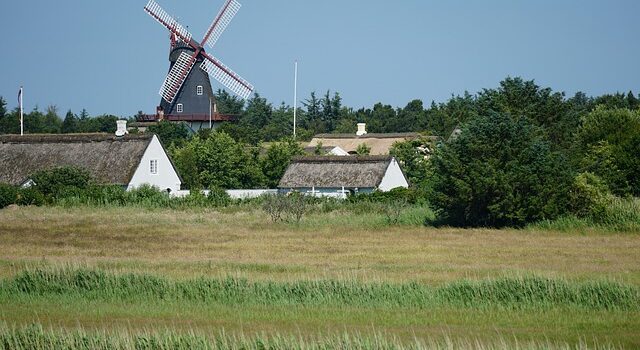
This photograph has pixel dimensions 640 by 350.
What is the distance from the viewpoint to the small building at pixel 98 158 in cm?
6344

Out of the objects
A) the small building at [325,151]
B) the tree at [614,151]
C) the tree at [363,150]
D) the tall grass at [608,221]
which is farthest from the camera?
the tree at [363,150]

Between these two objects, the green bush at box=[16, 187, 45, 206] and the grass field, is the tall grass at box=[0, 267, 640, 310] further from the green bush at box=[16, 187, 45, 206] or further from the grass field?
the green bush at box=[16, 187, 45, 206]

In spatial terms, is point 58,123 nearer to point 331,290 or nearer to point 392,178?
point 392,178

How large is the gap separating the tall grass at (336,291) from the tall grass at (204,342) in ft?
13.9

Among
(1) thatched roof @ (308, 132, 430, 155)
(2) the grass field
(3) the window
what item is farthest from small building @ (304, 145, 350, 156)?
(2) the grass field

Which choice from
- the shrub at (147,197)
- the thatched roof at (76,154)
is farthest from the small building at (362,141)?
the shrub at (147,197)

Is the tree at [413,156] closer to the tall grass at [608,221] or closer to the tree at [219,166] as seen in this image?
the tree at [219,166]

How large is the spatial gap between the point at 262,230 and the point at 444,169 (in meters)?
7.98

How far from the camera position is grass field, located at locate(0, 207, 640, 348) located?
738 inches

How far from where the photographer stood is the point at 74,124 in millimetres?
123312

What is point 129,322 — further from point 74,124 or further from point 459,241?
point 74,124

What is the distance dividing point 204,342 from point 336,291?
6.47 metres

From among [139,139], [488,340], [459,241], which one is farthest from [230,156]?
[488,340]

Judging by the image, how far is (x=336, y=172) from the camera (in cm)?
6575
